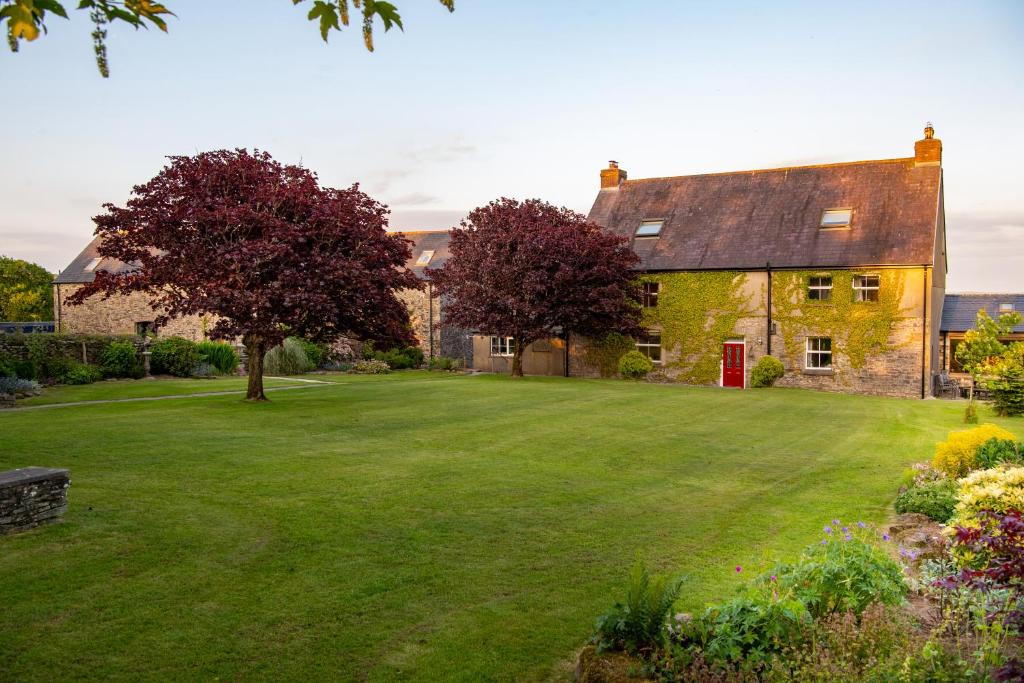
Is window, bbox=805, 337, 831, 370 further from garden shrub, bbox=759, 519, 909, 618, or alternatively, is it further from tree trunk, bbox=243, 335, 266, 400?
garden shrub, bbox=759, 519, 909, 618

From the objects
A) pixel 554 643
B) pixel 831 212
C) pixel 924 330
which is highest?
pixel 831 212

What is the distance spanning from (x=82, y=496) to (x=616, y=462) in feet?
26.9

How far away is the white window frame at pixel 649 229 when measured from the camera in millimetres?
35531

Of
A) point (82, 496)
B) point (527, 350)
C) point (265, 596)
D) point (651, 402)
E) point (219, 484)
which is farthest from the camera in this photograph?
point (527, 350)

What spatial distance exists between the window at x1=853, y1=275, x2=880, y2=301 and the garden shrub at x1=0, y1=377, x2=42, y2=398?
1158 inches

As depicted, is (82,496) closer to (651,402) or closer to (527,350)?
(651,402)

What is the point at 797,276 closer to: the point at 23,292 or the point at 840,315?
the point at 840,315

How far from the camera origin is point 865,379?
30.0 metres

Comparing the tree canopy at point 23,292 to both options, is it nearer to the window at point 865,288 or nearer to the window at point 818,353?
the window at point 818,353

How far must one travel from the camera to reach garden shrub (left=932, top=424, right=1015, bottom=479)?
11008mm

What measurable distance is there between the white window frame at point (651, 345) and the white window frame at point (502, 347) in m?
6.97

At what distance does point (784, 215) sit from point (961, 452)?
2377 centimetres

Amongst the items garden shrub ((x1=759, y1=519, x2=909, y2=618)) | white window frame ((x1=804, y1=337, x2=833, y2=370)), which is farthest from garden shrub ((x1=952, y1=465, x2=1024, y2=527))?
white window frame ((x1=804, y1=337, x2=833, y2=370))

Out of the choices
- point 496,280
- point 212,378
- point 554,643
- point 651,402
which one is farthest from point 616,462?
point 212,378
